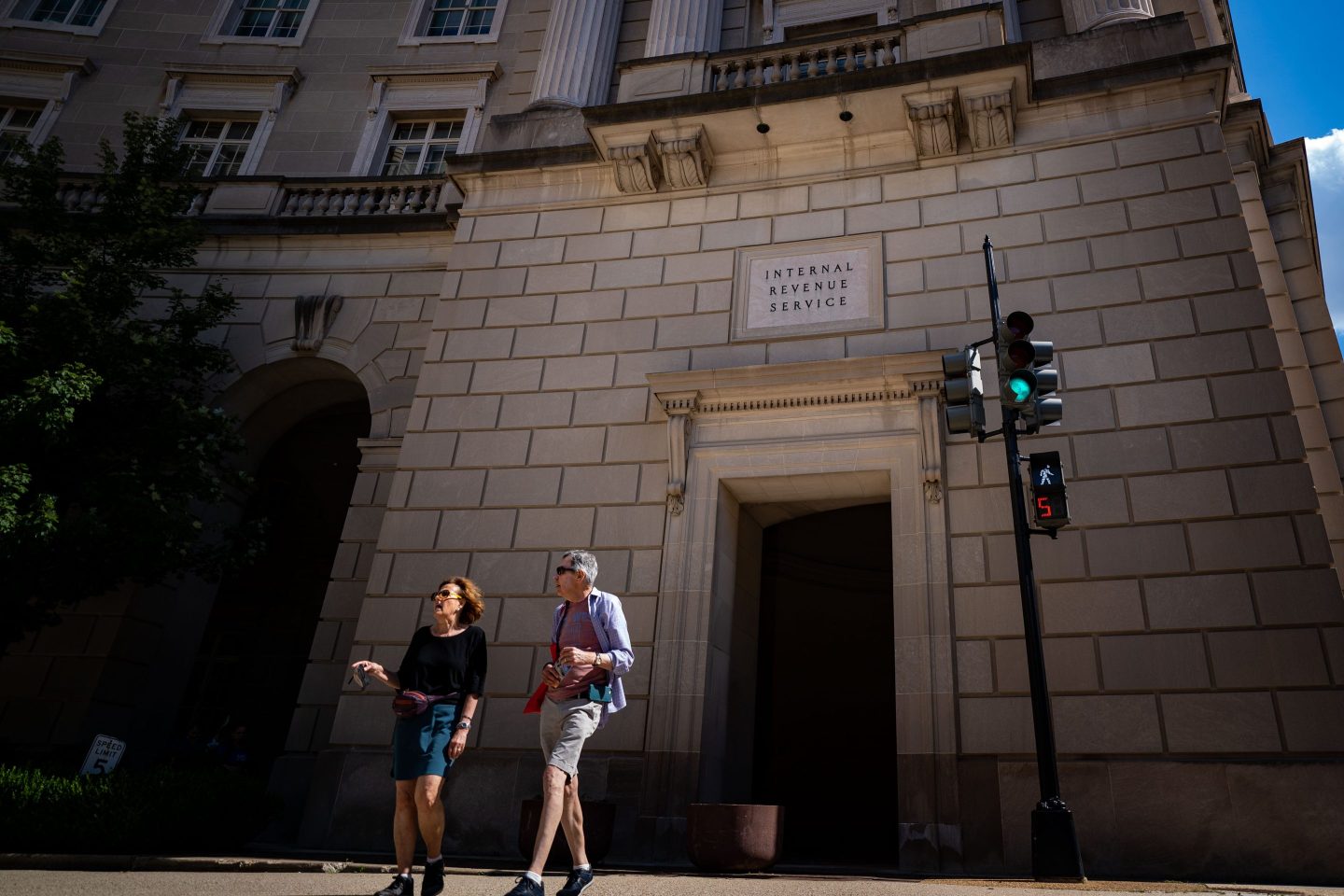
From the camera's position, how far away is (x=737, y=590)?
11305mm

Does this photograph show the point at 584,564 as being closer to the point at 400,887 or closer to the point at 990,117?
the point at 400,887

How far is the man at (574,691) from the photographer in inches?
213

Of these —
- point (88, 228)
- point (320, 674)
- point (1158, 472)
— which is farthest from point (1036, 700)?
point (88, 228)

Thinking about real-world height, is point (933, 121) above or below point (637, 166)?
above

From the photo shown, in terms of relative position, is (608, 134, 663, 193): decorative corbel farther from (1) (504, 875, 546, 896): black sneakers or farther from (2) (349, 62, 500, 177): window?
(1) (504, 875, 546, 896): black sneakers

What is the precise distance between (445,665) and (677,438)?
Answer: 18.0 feet

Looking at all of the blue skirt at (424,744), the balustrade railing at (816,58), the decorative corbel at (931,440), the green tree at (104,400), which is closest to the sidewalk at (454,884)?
the blue skirt at (424,744)

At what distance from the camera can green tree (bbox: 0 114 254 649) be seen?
11297 millimetres

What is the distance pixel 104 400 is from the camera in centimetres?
1288

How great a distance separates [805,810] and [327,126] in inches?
657

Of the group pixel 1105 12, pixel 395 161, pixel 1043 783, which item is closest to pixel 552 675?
pixel 1043 783

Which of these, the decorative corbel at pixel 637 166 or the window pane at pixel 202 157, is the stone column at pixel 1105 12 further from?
the window pane at pixel 202 157

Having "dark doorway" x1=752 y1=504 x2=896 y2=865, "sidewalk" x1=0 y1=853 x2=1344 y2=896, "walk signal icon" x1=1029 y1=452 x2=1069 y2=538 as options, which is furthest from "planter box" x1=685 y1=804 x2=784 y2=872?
"dark doorway" x1=752 y1=504 x2=896 y2=865

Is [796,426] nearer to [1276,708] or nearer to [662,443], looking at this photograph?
[662,443]
